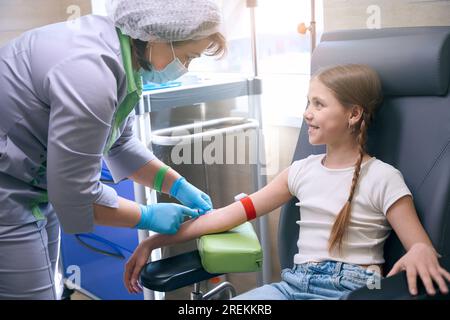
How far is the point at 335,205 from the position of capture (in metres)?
1.33

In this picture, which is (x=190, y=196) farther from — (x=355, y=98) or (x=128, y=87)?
(x=355, y=98)

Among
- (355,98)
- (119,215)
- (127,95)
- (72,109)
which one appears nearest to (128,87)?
(127,95)

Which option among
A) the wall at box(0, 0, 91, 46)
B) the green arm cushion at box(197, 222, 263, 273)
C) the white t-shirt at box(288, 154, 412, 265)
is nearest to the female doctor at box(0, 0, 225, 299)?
the green arm cushion at box(197, 222, 263, 273)

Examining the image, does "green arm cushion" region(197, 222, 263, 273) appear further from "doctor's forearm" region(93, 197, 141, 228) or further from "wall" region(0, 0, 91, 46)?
"wall" region(0, 0, 91, 46)

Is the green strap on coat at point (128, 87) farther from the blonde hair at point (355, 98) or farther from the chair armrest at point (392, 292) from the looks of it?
the chair armrest at point (392, 292)

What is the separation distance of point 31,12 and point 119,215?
1.98 m

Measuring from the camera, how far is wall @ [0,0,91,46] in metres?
2.70

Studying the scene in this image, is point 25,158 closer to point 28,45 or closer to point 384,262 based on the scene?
point 28,45

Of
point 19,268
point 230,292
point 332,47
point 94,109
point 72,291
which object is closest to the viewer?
point 94,109

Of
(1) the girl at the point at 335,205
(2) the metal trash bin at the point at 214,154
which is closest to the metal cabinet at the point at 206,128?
(2) the metal trash bin at the point at 214,154

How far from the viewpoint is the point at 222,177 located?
92.1 inches

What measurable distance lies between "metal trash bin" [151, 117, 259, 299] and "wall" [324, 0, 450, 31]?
539 mm

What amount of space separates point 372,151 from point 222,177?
105 centimetres
